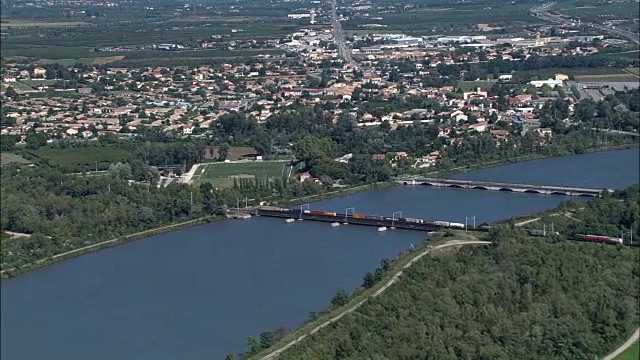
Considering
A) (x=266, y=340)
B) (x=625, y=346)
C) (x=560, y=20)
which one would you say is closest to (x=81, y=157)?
(x=266, y=340)

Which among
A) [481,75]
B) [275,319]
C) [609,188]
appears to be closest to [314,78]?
[481,75]

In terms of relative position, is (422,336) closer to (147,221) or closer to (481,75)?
(147,221)

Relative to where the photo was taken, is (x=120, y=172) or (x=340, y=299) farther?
(x=120, y=172)

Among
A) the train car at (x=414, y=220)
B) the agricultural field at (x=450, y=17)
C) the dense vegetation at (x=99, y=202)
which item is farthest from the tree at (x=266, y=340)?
the agricultural field at (x=450, y=17)

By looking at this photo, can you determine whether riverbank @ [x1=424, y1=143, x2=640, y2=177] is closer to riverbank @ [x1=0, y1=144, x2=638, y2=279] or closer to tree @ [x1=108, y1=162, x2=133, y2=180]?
riverbank @ [x1=0, y1=144, x2=638, y2=279]

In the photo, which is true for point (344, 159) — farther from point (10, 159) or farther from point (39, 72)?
point (39, 72)

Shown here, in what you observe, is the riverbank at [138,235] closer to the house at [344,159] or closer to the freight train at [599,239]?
the house at [344,159]
